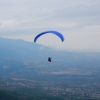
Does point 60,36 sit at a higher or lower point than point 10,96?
higher

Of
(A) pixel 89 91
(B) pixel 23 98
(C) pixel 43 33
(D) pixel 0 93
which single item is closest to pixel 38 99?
(B) pixel 23 98

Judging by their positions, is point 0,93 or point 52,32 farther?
point 0,93

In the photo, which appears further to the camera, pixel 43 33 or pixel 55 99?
pixel 55 99

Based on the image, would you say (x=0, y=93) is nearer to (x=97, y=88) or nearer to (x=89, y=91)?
(x=89, y=91)

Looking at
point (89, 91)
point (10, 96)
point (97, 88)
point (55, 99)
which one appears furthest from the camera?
point (97, 88)

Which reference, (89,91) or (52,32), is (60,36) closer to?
(52,32)

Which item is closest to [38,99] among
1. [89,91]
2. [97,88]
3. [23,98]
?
[23,98]

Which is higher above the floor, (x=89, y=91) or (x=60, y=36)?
(x=60, y=36)

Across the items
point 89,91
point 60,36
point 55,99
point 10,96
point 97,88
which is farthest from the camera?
point 97,88

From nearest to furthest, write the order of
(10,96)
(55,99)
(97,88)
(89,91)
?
(10,96) → (55,99) → (89,91) → (97,88)
